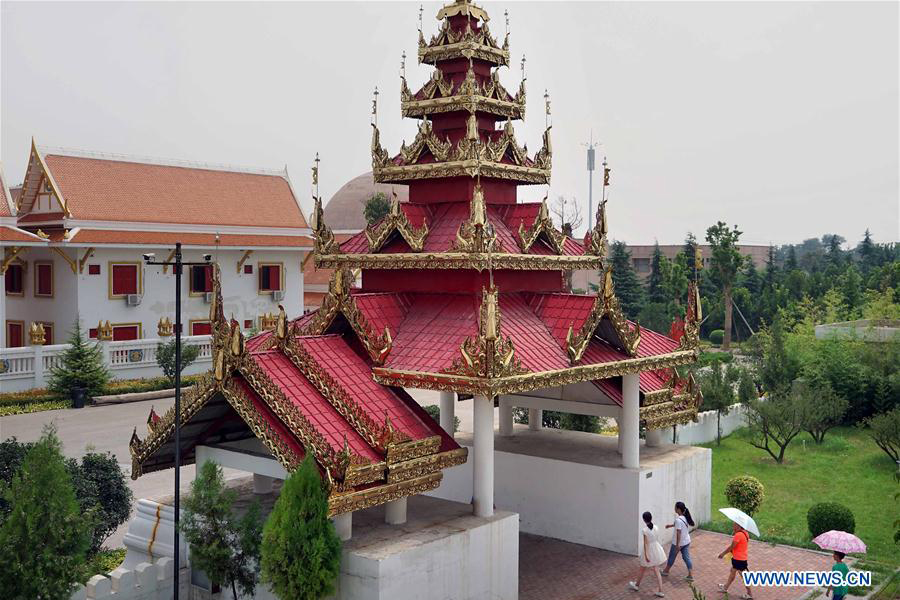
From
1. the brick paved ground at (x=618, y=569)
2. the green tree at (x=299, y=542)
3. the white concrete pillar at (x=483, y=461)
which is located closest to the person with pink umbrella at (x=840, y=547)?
the brick paved ground at (x=618, y=569)

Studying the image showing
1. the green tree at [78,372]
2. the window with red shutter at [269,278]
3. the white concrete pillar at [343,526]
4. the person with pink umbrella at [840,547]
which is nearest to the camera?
the white concrete pillar at [343,526]

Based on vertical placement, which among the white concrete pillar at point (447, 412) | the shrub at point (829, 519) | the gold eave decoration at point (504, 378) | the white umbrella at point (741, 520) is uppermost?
the gold eave decoration at point (504, 378)

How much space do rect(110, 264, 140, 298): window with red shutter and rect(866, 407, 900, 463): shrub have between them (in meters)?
27.4

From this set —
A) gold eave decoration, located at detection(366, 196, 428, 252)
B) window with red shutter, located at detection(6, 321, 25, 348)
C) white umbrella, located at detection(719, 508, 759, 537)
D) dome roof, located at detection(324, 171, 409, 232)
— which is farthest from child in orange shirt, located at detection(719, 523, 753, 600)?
dome roof, located at detection(324, 171, 409, 232)

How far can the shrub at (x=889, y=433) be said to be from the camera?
74.1 ft

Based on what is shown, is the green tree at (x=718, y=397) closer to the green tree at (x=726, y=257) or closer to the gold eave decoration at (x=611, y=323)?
the gold eave decoration at (x=611, y=323)

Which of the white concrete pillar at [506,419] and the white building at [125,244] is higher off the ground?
the white building at [125,244]

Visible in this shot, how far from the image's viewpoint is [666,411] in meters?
16.7

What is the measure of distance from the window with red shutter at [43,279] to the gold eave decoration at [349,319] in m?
27.0

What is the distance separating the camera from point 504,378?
38.7ft

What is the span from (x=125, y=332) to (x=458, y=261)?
90.4 feet

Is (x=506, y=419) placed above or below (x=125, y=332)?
below

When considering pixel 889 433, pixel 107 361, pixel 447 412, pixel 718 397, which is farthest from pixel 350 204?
pixel 447 412

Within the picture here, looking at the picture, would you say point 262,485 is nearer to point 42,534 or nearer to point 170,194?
point 42,534
